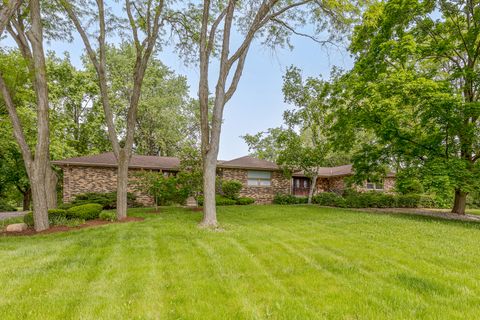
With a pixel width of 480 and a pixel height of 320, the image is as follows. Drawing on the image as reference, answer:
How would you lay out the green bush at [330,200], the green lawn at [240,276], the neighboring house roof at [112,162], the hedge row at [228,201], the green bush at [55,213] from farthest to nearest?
the green bush at [330,200] < the hedge row at [228,201] < the neighboring house roof at [112,162] < the green bush at [55,213] < the green lawn at [240,276]

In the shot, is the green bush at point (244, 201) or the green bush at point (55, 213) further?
the green bush at point (244, 201)

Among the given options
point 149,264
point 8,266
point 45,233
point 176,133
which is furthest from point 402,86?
point 176,133

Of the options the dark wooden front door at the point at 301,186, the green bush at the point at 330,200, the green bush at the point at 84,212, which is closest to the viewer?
the green bush at the point at 84,212

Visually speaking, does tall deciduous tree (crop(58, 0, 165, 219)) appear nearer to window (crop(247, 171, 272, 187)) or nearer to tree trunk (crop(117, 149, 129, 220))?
tree trunk (crop(117, 149, 129, 220))

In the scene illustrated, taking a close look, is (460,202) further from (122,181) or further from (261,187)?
(122,181)

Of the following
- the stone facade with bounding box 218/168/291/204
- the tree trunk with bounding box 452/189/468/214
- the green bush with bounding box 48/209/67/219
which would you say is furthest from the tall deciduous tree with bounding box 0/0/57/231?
the tree trunk with bounding box 452/189/468/214

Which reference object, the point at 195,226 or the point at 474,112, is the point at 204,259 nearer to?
the point at 195,226

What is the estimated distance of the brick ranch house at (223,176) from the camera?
616 inches

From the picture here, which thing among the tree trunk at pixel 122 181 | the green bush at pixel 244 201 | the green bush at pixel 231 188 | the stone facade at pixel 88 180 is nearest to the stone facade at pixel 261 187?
the green bush at pixel 231 188

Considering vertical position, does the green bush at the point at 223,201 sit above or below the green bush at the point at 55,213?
below

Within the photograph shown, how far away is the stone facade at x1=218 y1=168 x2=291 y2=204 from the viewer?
18609mm

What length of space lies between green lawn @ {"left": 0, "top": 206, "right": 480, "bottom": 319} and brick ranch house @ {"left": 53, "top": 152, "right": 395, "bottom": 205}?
9.04m

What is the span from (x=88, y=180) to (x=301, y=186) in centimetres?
1555

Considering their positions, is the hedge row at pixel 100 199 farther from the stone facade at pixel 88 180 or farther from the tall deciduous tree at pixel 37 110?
the tall deciduous tree at pixel 37 110
